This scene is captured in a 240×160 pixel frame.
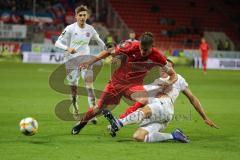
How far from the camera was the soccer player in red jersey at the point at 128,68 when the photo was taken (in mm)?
9930

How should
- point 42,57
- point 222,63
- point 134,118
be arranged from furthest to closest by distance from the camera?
point 222,63, point 42,57, point 134,118

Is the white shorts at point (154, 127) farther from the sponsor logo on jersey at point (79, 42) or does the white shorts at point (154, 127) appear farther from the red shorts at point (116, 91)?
the sponsor logo on jersey at point (79, 42)

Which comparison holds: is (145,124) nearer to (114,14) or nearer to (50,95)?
(50,95)

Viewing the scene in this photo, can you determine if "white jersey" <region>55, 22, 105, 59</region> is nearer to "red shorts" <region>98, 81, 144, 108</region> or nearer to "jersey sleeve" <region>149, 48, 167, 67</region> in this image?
"red shorts" <region>98, 81, 144, 108</region>

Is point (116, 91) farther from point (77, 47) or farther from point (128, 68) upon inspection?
point (77, 47)

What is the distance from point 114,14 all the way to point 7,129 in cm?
3085

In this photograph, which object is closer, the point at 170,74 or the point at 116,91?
the point at 170,74

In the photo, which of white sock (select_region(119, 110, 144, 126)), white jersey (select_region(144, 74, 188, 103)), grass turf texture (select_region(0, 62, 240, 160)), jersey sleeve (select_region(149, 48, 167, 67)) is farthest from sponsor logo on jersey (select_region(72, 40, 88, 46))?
white sock (select_region(119, 110, 144, 126))

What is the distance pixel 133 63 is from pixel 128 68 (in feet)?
0.64

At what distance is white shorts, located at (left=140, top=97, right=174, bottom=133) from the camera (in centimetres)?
985

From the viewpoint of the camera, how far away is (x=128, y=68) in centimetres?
1030

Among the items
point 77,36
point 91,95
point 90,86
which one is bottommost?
point 91,95

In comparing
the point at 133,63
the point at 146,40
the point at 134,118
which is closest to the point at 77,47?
the point at 133,63

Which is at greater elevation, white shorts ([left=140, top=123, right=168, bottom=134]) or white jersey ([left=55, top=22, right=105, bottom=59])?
white jersey ([left=55, top=22, right=105, bottom=59])
